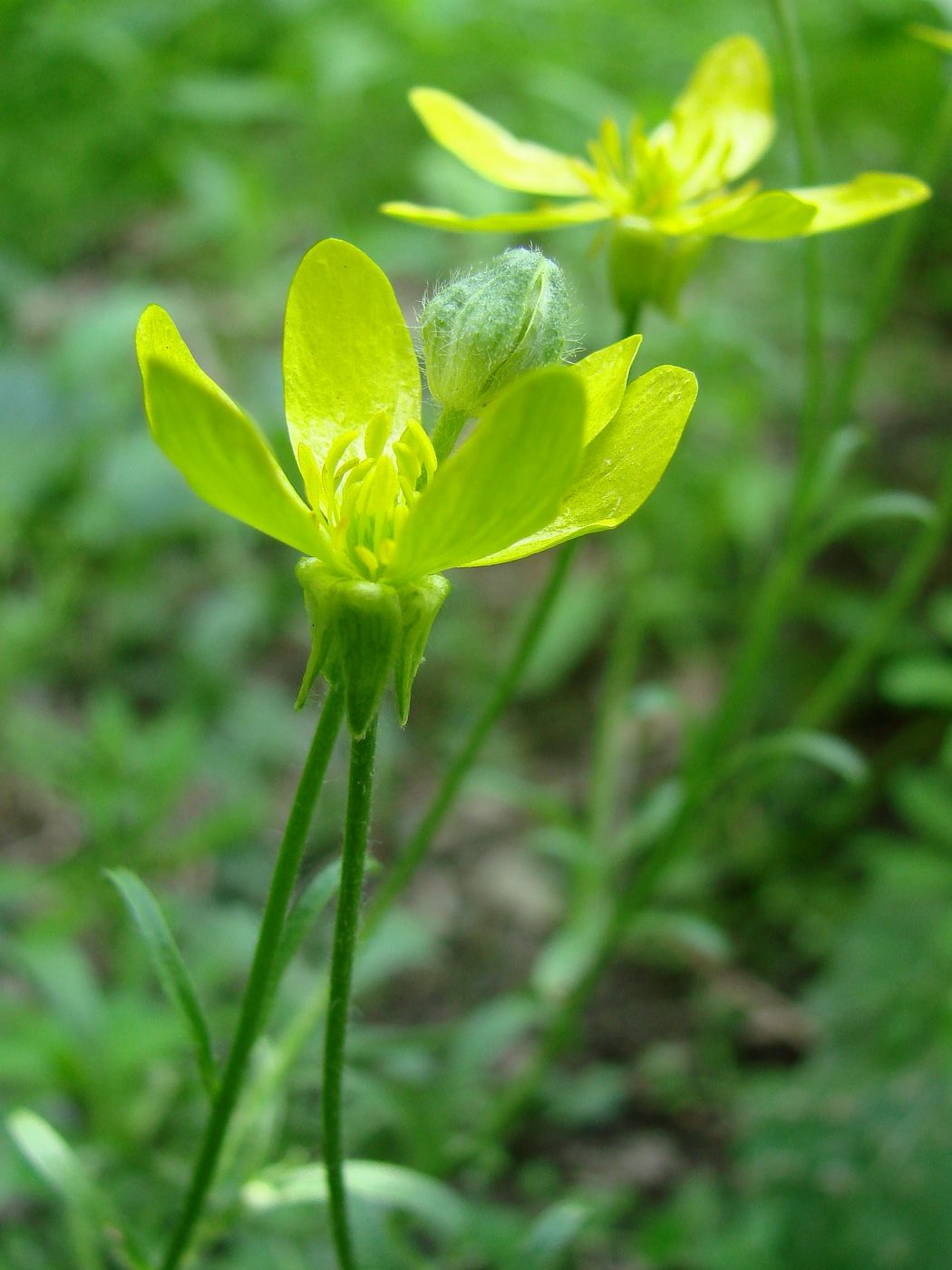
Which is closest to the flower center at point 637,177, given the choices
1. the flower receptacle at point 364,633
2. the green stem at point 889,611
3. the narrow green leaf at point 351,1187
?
the green stem at point 889,611

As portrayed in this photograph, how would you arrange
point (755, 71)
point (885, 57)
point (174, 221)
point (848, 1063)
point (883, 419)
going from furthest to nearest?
point (174, 221), point (883, 419), point (885, 57), point (848, 1063), point (755, 71)

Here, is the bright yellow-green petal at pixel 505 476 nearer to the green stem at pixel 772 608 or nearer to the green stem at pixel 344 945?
the green stem at pixel 344 945

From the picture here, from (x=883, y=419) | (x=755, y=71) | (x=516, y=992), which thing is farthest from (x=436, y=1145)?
(x=883, y=419)

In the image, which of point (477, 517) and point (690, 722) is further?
point (690, 722)

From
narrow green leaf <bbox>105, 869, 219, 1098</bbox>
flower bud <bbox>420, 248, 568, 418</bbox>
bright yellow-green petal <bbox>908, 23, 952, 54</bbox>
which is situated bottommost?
narrow green leaf <bbox>105, 869, 219, 1098</bbox>

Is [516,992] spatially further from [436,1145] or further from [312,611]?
[312,611]

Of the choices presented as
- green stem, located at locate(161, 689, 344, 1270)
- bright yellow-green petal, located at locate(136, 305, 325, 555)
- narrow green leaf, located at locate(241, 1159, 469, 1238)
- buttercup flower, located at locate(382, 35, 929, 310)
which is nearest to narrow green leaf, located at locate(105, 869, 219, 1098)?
green stem, located at locate(161, 689, 344, 1270)

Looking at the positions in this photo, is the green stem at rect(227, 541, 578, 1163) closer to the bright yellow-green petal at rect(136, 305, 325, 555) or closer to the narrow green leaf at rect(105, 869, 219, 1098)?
the narrow green leaf at rect(105, 869, 219, 1098)
